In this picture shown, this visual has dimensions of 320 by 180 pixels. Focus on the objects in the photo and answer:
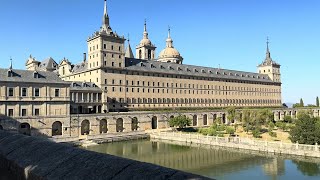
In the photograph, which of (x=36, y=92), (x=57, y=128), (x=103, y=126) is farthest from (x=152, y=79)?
(x=36, y=92)

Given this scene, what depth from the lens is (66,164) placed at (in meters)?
9.34

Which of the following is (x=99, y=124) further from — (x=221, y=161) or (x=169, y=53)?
(x=169, y=53)

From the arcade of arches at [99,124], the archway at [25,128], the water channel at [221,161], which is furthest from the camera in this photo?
the arcade of arches at [99,124]

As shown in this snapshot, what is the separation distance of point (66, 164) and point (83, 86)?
5146 cm

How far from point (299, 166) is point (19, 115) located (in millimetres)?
38306

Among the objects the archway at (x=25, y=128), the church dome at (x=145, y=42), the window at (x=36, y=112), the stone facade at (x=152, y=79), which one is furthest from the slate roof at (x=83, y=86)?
the church dome at (x=145, y=42)

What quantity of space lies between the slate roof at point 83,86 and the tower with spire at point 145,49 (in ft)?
129

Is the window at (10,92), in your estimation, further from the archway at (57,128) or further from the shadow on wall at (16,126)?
the archway at (57,128)

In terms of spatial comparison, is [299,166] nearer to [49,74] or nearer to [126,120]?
[126,120]

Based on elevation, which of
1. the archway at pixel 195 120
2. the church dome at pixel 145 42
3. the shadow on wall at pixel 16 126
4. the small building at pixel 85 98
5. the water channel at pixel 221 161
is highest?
the church dome at pixel 145 42

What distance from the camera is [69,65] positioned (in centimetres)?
7494

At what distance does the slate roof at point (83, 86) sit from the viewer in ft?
187

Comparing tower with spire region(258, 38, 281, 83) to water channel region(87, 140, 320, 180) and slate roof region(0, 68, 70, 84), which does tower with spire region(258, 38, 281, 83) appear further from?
slate roof region(0, 68, 70, 84)

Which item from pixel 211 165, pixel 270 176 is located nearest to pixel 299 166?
pixel 270 176
